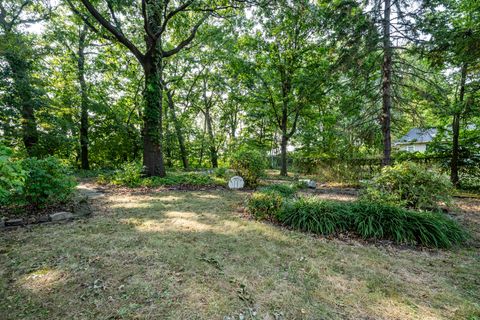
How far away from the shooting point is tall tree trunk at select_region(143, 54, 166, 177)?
782 cm

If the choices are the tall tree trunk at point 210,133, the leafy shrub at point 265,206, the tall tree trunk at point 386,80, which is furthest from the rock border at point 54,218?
the tall tree trunk at point 210,133

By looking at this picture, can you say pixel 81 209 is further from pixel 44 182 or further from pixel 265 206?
pixel 265 206

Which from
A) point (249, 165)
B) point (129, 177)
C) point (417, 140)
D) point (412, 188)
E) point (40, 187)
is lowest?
point (412, 188)

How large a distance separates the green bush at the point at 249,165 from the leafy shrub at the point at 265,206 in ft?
9.33

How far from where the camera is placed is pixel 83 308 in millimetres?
1745

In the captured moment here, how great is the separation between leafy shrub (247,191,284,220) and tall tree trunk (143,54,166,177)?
5056 mm

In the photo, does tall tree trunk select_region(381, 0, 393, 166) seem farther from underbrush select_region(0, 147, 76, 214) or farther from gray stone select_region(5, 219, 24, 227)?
gray stone select_region(5, 219, 24, 227)

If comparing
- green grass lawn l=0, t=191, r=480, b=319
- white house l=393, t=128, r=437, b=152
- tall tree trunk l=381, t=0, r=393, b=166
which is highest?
tall tree trunk l=381, t=0, r=393, b=166

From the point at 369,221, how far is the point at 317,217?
0.86m

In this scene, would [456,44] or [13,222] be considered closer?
[13,222]

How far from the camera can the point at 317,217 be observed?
3863 mm

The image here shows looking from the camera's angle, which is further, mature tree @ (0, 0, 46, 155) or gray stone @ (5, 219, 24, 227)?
mature tree @ (0, 0, 46, 155)

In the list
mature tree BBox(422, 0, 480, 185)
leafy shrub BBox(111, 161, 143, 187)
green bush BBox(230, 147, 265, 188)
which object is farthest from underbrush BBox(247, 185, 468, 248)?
leafy shrub BBox(111, 161, 143, 187)

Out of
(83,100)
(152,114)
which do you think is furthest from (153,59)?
(83,100)
